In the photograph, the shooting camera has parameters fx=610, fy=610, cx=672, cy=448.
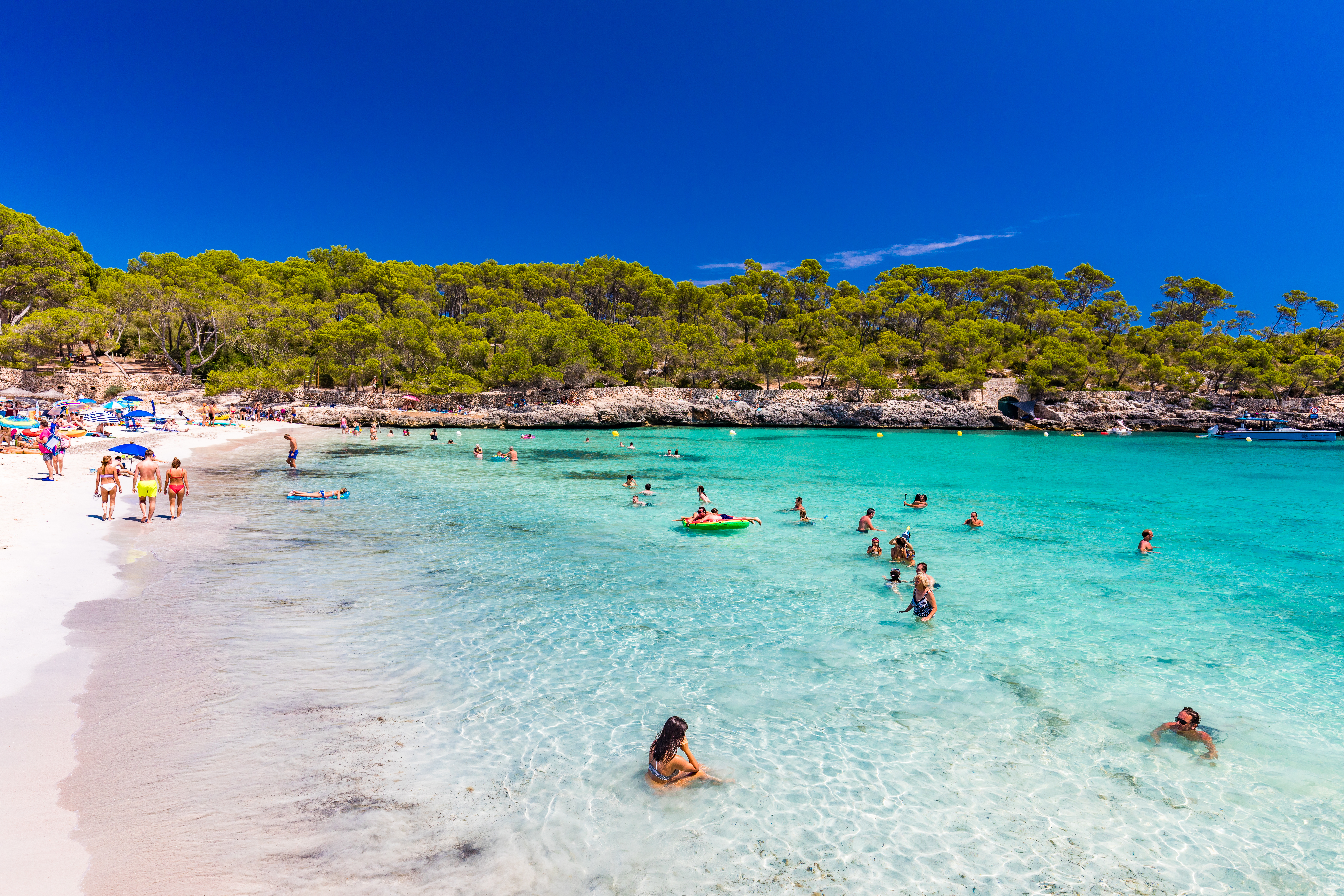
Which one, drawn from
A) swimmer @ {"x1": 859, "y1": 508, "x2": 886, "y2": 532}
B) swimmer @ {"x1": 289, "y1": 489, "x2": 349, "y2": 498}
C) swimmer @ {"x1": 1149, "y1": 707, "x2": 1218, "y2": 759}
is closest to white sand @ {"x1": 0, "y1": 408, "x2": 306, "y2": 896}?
swimmer @ {"x1": 289, "y1": 489, "x2": 349, "y2": 498}

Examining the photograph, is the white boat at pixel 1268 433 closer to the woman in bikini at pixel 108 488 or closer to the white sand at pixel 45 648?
the white sand at pixel 45 648

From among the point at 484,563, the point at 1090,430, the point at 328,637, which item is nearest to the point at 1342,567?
the point at 484,563

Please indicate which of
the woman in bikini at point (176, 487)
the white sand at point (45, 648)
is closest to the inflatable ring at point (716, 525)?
the white sand at point (45, 648)

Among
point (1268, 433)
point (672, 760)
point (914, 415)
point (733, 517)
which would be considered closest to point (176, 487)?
point (733, 517)

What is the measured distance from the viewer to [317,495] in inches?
798

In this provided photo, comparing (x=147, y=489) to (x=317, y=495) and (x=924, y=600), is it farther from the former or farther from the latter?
(x=924, y=600)

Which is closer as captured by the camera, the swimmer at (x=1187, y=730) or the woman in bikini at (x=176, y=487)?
the swimmer at (x=1187, y=730)

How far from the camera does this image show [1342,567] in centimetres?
1569

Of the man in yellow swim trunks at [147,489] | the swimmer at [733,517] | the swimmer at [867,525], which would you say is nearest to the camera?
the man in yellow swim trunks at [147,489]

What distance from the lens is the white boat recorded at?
194 feet

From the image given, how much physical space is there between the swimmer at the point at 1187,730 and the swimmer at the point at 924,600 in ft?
12.4

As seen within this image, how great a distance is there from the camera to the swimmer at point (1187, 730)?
23.6ft

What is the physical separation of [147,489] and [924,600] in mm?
18240

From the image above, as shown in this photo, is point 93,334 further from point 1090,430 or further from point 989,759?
point 1090,430
